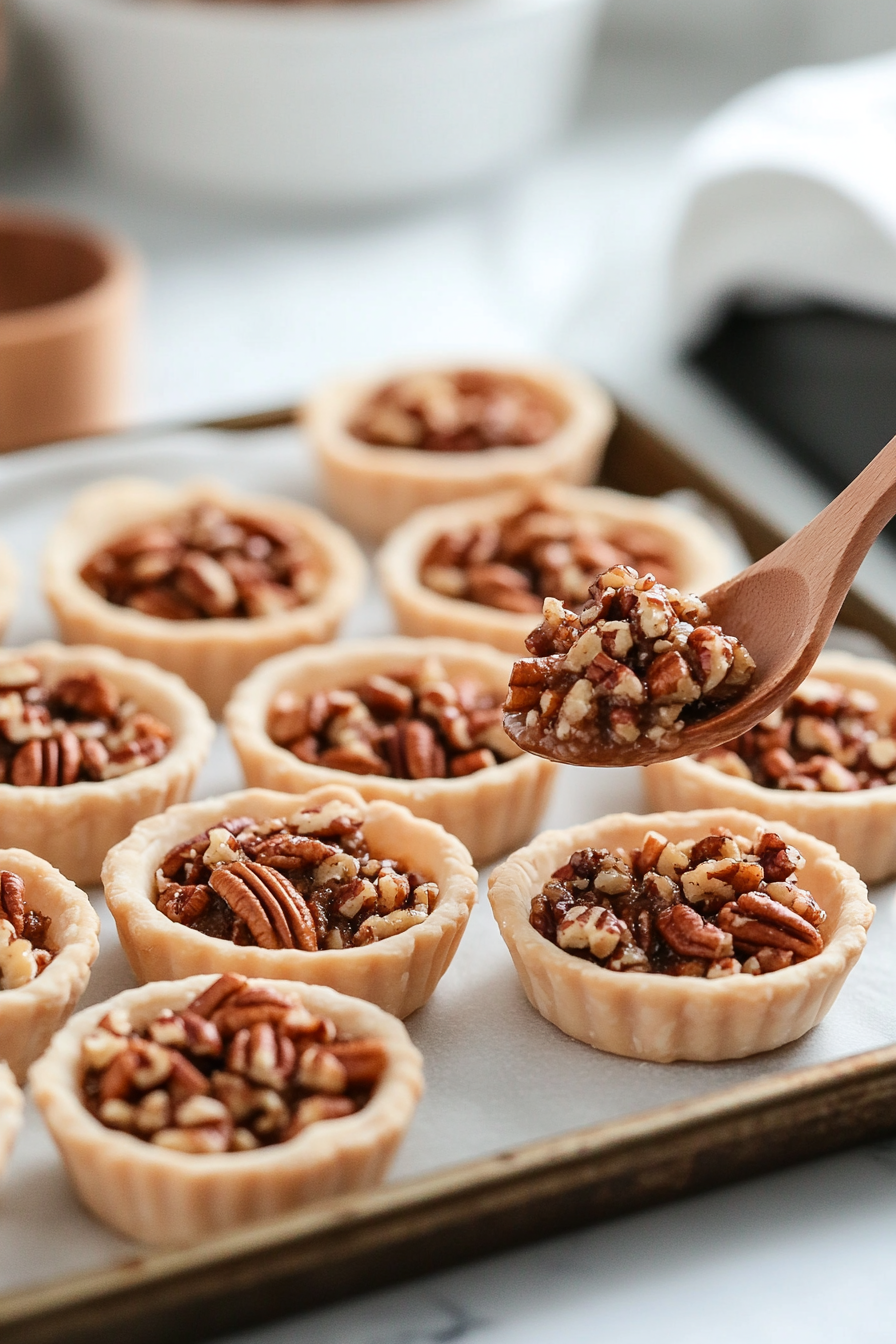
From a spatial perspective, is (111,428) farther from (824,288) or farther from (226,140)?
(824,288)

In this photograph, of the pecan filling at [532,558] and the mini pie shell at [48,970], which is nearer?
the mini pie shell at [48,970]

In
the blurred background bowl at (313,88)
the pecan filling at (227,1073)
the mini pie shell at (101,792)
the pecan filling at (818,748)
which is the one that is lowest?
the mini pie shell at (101,792)

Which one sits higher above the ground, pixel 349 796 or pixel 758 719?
pixel 758 719

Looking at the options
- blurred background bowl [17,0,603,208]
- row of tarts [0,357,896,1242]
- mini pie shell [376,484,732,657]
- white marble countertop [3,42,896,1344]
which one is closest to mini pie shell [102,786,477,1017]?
row of tarts [0,357,896,1242]

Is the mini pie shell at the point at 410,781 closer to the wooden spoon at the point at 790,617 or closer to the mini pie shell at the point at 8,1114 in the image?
the wooden spoon at the point at 790,617

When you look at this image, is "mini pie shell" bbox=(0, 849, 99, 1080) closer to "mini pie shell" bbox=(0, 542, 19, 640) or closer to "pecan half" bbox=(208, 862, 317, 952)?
"pecan half" bbox=(208, 862, 317, 952)

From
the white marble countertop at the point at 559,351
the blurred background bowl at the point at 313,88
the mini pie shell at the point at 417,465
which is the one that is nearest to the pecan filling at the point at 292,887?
the white marble countertop at the point at 559,351

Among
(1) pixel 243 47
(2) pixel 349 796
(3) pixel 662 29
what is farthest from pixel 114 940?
(3) pixel 662 29

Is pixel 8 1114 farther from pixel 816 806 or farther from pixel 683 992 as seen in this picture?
pixel 816 806
